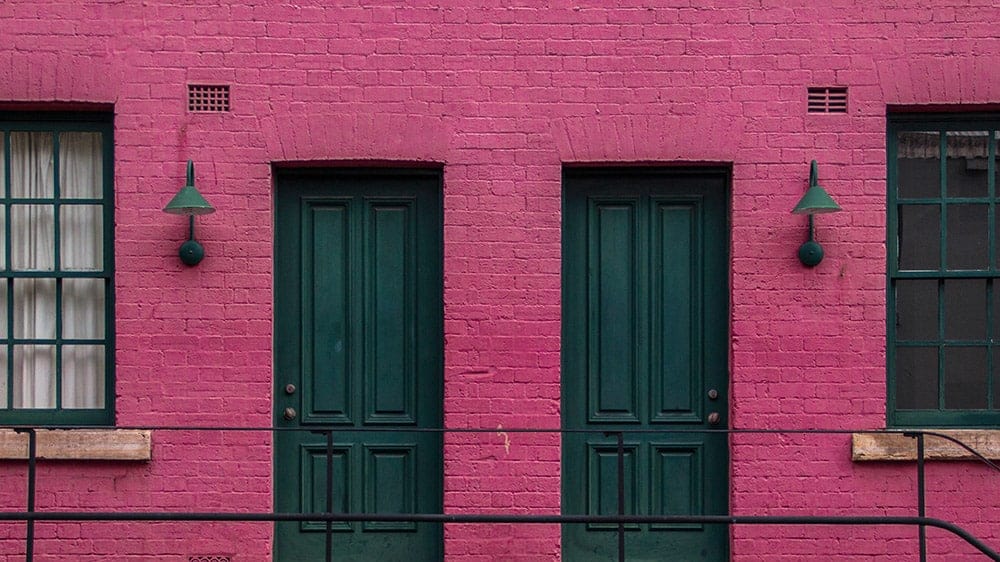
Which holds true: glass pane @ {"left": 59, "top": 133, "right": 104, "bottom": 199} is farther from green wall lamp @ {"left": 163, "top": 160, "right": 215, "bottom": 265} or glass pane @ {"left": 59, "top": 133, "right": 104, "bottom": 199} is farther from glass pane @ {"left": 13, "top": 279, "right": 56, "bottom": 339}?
green wall lamp @ {"left": 163, "top": 160, "right": 215, "bottom": 265}

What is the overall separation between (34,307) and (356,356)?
2.02 meters

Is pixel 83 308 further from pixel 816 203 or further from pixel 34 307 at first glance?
pixel 816 203

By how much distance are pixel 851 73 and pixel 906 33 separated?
1.35ft

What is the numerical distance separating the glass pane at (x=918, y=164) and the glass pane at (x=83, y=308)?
→ 501cm

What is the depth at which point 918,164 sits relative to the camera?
6.11 meters

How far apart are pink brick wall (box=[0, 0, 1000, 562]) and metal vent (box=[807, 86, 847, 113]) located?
0.25 ft

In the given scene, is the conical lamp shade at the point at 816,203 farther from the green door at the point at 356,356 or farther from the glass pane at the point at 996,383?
the green door at the point at 356,356

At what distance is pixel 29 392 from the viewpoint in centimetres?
611

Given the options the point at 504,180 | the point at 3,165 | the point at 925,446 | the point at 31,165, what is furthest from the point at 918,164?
the point at 3,165

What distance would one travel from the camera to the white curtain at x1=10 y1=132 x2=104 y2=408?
20.0 ft

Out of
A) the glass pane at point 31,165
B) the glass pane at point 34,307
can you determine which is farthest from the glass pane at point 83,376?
the glass pane at point 31,165

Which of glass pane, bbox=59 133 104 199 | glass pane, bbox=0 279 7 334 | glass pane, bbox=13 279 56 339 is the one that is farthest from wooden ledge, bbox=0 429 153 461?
glass pane, bbox=59 133 104 199

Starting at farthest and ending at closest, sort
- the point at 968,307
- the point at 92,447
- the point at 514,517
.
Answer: the point at 968,307 → the point at 92,447 → the point at 514,517

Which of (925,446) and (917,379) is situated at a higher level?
(917,379)
